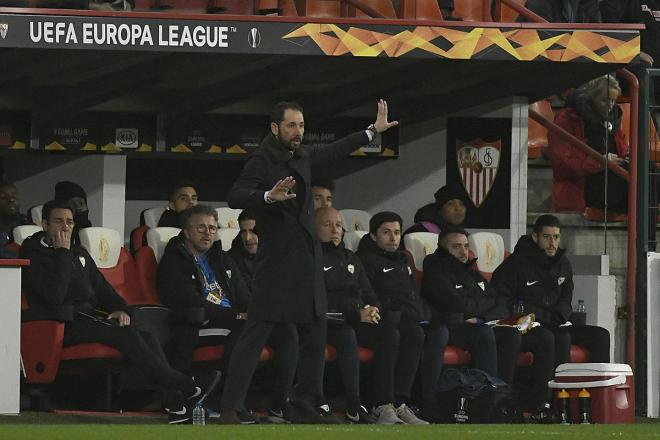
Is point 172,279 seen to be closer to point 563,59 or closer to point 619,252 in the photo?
point 563,59

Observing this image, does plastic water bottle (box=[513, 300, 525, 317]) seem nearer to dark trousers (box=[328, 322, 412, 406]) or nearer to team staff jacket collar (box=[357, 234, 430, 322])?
team staff jacket collar (box=[357, 234, 430, 322])

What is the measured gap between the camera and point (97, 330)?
501 inches

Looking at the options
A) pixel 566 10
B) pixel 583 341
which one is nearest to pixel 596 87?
pixel 566 10

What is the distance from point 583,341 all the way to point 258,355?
12.8 feet

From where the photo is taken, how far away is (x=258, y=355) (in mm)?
11438

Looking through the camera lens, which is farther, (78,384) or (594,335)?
(594,335)

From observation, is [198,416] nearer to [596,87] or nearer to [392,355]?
[392,355]

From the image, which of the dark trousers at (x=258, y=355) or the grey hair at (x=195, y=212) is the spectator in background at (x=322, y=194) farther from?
the dark trousers at (x=258, y=355)

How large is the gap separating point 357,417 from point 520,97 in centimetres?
431

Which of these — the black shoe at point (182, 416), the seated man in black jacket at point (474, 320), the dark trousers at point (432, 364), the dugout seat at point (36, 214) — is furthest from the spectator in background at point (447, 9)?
the black shoe at point (182, 416)

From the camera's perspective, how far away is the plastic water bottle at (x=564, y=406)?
13477mm

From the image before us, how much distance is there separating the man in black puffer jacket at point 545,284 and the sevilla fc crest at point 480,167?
1.60 meters

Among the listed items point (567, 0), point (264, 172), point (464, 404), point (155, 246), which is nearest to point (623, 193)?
point (567, 0)
